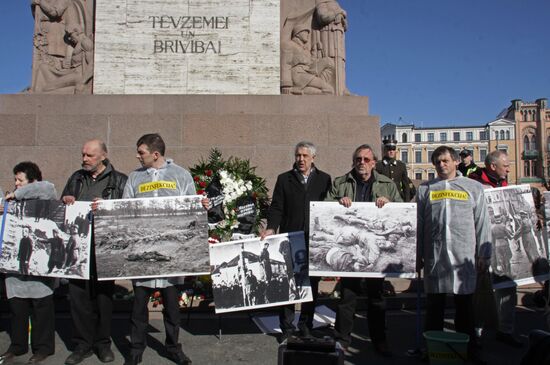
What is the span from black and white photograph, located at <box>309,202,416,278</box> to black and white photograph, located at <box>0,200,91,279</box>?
2.41 meters

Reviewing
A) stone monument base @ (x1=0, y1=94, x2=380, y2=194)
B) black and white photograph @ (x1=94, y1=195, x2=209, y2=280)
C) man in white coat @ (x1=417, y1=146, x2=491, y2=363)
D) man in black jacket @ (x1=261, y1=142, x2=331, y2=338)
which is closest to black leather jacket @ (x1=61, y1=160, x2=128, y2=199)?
black and white photograph @ (x1=94, y1=195, x2=209, y2=280)

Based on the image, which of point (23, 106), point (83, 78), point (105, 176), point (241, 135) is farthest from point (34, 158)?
point (105, 176)

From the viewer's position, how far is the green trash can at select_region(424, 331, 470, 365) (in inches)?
175

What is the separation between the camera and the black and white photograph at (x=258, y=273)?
17.9 ft

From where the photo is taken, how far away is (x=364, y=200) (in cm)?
551

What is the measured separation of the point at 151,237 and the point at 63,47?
23.8 feet

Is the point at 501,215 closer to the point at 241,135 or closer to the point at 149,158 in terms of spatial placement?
the point at 149,158

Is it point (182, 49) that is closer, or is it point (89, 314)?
point (89, 314)

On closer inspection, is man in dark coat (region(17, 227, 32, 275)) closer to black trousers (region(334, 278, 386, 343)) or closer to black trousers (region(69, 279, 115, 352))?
black trousers (region(69, 279, 115, 352))

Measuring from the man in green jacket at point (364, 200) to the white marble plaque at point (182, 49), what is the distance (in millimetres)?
5170

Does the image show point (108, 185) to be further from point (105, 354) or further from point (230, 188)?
point (230, 188)

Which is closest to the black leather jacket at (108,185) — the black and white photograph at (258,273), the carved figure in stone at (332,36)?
the black and white photograph at (258,273)

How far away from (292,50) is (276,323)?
6240mm

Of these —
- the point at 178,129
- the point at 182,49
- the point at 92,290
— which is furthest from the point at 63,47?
the point at 92,290
